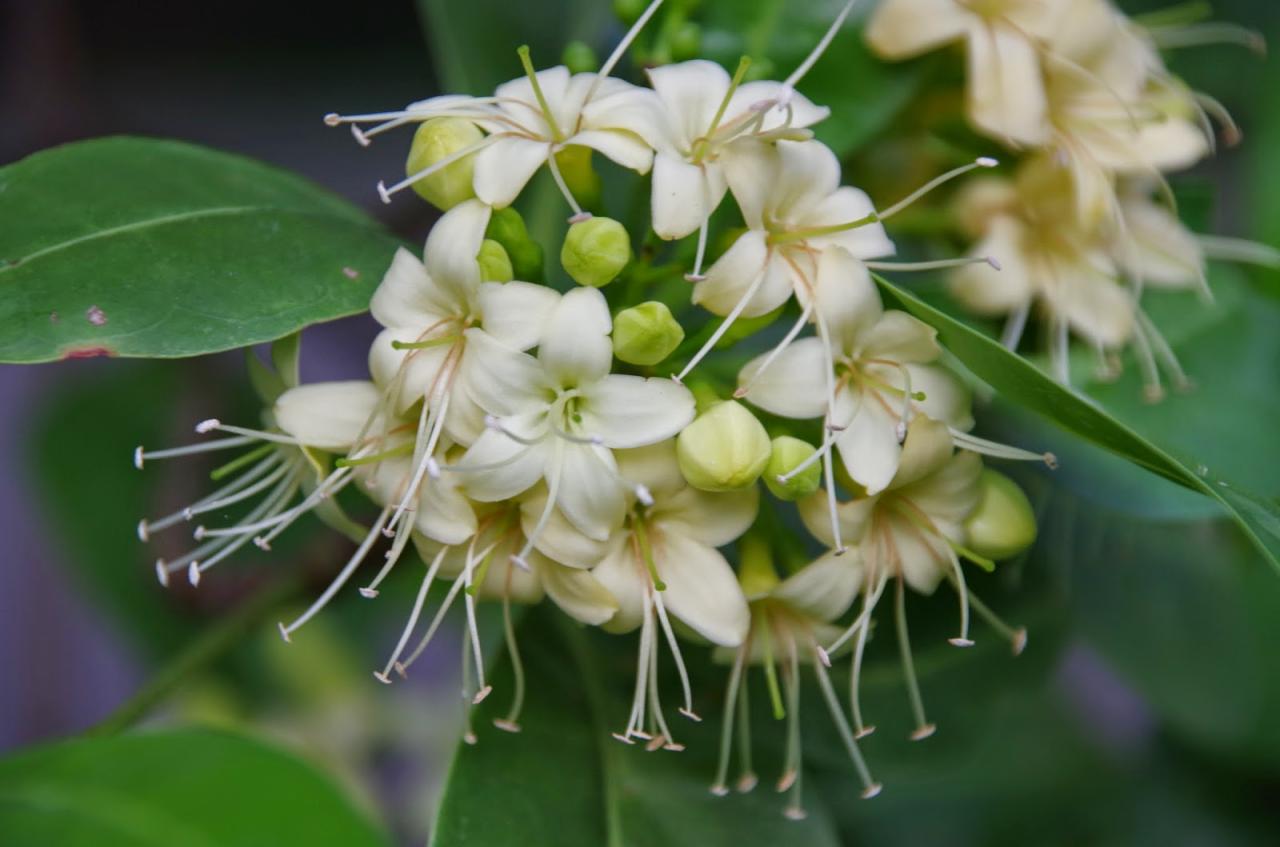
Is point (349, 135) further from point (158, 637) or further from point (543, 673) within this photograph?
point (543, 673)

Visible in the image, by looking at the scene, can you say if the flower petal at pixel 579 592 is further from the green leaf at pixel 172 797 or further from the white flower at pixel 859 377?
the green leaf at pixel 172 797

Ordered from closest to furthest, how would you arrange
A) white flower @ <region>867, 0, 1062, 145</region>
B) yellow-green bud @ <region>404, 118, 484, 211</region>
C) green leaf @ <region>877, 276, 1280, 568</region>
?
green leaf @ <region>877, 276, 1280, 568</region> < yellow-green bud @ <region>404, 118, 484, 211</region> < white flower @ <region>867, 0, 1062, 145</region>

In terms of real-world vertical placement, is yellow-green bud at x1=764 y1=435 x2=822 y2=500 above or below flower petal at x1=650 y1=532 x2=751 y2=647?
above

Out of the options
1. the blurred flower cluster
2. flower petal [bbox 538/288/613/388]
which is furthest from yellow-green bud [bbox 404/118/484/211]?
flower petal [bbox 538/288/613/388]

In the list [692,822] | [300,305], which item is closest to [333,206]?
[300,305]

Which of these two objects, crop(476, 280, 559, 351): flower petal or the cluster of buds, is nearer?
crop(476, 280, 559, 351): flower petal

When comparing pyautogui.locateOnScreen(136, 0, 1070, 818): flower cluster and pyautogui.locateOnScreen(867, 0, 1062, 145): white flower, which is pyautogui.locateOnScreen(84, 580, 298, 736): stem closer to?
pyautogui.locateOnScreen(136, 0, 1070, 818): flower cluster

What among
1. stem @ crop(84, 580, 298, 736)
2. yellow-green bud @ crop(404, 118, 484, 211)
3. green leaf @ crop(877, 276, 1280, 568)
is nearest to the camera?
green leaf @ crop(877, 276, 1280, 568)
